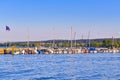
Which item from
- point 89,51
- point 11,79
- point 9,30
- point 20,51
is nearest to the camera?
point 11,79

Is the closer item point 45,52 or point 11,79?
point 11,79

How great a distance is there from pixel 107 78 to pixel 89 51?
434 feet

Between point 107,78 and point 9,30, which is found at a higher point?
point 9,30

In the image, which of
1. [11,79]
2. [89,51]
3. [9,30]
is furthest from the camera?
[89,51]

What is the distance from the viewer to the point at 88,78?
2032 inches

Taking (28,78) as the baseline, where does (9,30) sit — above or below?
above

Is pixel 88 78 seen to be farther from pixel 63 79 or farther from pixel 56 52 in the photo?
pixel 56 52

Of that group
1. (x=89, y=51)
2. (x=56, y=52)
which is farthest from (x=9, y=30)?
(x=89, y=51)

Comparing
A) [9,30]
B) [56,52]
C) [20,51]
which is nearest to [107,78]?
[9,30]

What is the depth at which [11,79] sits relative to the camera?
5003cm

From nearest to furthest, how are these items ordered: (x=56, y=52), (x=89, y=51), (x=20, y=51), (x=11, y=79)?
1. (x=11, y=79)
2. (x=20, y=51)
3. (x=56, y=52)
4. (x=89, y=51)

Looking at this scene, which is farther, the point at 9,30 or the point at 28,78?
the point at 9,30

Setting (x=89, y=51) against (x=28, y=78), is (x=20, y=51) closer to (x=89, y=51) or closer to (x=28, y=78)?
(x=89, y=51)

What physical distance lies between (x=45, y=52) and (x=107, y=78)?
112306 millimetres
